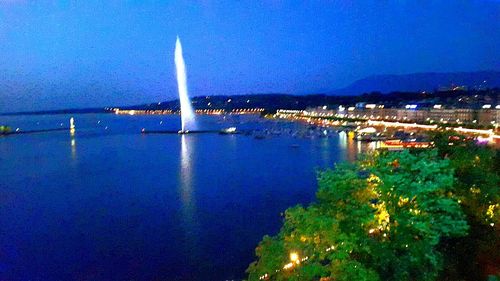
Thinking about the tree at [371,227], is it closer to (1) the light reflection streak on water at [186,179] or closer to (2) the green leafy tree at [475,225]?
(2) the green leafy tree at [475,225]

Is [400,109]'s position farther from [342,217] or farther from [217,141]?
[342,217]

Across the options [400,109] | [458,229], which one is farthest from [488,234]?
[400,109]

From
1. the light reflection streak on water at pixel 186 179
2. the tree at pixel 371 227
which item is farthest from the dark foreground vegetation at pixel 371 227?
the light reflection streak on water at pixel 186 179

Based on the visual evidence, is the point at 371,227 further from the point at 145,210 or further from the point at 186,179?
the point at 186,179

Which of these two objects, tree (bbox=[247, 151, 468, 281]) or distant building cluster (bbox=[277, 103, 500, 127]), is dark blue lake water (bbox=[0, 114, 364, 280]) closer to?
tree (bbox=[247, 151, 468, 281])

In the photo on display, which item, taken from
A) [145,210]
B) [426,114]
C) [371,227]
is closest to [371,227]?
[371,227]

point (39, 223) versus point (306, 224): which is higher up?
point (306, 224)

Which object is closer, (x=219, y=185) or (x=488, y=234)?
(x=488, y=234)
